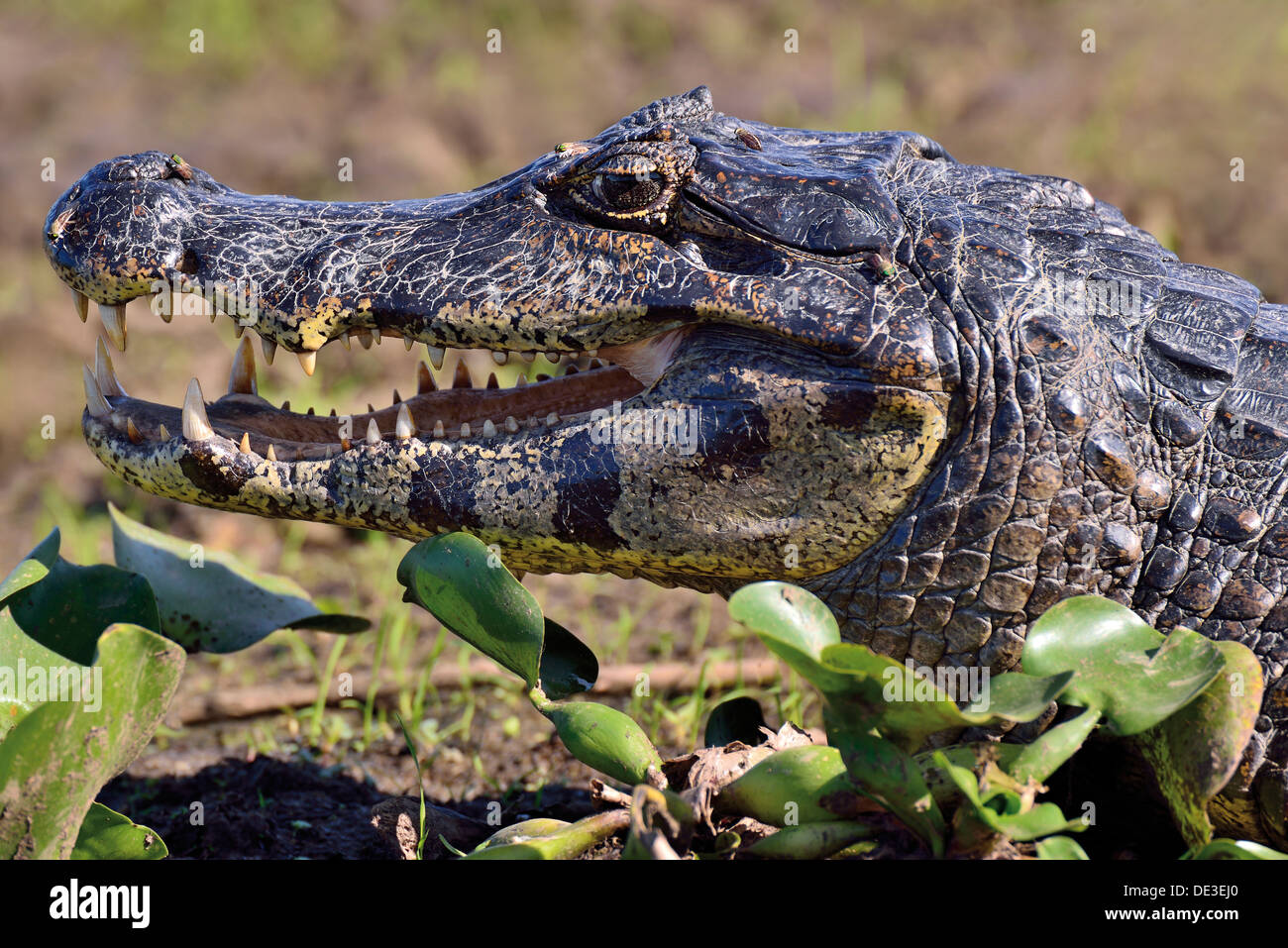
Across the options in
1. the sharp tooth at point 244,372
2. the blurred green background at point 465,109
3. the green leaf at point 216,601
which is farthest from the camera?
the blurred green background at point 465,109

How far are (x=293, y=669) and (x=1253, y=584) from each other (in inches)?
110

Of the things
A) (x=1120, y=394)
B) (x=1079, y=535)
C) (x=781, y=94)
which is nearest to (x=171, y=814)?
(x=1079, y=535)

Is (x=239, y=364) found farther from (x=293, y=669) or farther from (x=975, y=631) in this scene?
(x=975, y=631)

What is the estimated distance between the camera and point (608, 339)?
2244 millimetres

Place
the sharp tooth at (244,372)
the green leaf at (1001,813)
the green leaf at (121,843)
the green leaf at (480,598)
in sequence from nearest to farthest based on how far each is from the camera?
the green leaf at (1001,813) < the green leaf at (121,843) < the green leaf at (480,598) < the sharp tooth at (244,372)

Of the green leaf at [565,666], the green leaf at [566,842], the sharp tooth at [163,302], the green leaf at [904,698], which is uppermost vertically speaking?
the sharp tooth at [163,302]

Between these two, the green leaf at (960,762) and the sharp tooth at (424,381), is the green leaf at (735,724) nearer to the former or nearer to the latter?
the green leaf at (960,762)

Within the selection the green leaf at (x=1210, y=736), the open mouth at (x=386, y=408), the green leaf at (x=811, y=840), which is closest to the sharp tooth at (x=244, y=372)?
the open mouth at (x=386, y=408)

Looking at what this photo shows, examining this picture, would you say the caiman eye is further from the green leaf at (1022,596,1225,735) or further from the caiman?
the green leaf at (1022,596,1225,735)

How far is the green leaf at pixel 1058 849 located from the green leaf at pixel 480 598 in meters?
0.90

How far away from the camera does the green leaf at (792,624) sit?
1560 millimetres

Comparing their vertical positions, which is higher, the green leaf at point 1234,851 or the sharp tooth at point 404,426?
the sharp tooth at point 404,426

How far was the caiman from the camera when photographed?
2111 mm

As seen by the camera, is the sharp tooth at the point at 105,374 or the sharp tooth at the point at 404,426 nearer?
the sharp tooth at the point at 404,426
